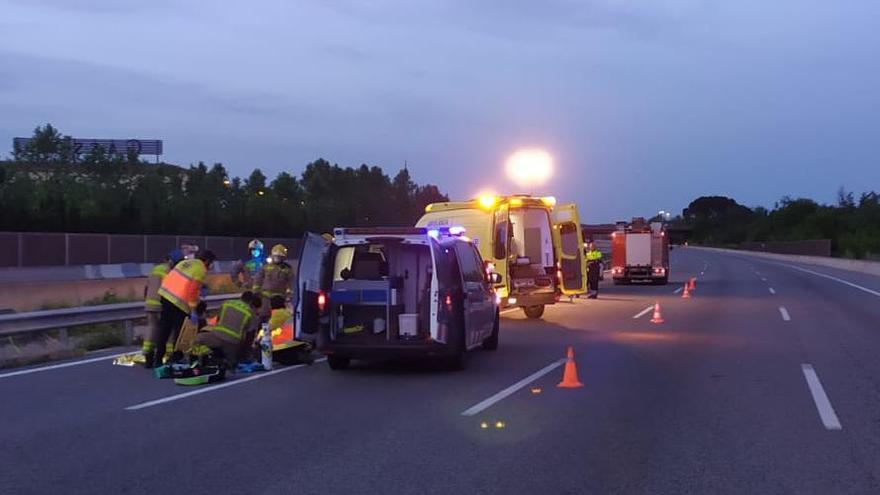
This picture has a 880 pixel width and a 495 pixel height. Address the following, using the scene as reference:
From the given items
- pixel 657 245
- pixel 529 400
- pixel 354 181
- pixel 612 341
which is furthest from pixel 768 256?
pixel 529 400

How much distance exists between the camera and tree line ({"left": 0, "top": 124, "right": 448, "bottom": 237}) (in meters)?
47.2

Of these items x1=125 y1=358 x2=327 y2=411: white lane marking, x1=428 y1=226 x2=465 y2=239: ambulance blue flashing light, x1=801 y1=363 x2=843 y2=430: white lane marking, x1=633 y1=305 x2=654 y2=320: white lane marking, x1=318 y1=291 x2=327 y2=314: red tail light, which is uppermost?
x1=428 y1=226 x2=465 y2=239: ambulance blue flashing light

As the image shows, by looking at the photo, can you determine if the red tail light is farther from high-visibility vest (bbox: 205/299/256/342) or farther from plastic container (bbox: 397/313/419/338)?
plastic container (bbox: 397/313/419/338)

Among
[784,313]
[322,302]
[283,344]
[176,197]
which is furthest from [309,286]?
[176,197]

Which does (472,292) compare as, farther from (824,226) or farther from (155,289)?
(824,226)

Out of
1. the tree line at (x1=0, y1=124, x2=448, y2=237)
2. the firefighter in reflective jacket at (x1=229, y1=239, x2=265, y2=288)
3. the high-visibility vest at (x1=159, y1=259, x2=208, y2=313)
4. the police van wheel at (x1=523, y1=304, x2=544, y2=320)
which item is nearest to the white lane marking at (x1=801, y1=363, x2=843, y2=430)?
the high-visibility vest at (x1=159, y1=259, x2=208, y2=313)

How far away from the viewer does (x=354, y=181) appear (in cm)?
8319

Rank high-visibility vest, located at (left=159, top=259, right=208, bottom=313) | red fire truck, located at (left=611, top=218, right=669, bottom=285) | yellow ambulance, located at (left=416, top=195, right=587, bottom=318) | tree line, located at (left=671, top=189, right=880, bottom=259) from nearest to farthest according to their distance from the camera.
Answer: high-visibility vest, located at (left=159, top=259, right=208, bottom=313) → yellow ambulance, located at (left=416, top=195, right=587, bottom=318) → red fire truck, located at (left=611, top=218, right=669, bottom=285) → tree line, located at (left=671, top=189, right=880, bottom=259)

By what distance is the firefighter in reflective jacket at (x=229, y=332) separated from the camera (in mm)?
12516

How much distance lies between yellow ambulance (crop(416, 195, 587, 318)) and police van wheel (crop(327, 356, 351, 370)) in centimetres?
683

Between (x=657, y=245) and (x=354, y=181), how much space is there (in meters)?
46.9

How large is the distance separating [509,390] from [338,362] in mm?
2742

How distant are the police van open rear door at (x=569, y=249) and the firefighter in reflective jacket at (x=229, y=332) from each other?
34.0ft

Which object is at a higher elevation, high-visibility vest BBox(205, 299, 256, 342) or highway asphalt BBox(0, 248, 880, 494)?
high-visibility vest BBox(205, 299, 256, 342)
